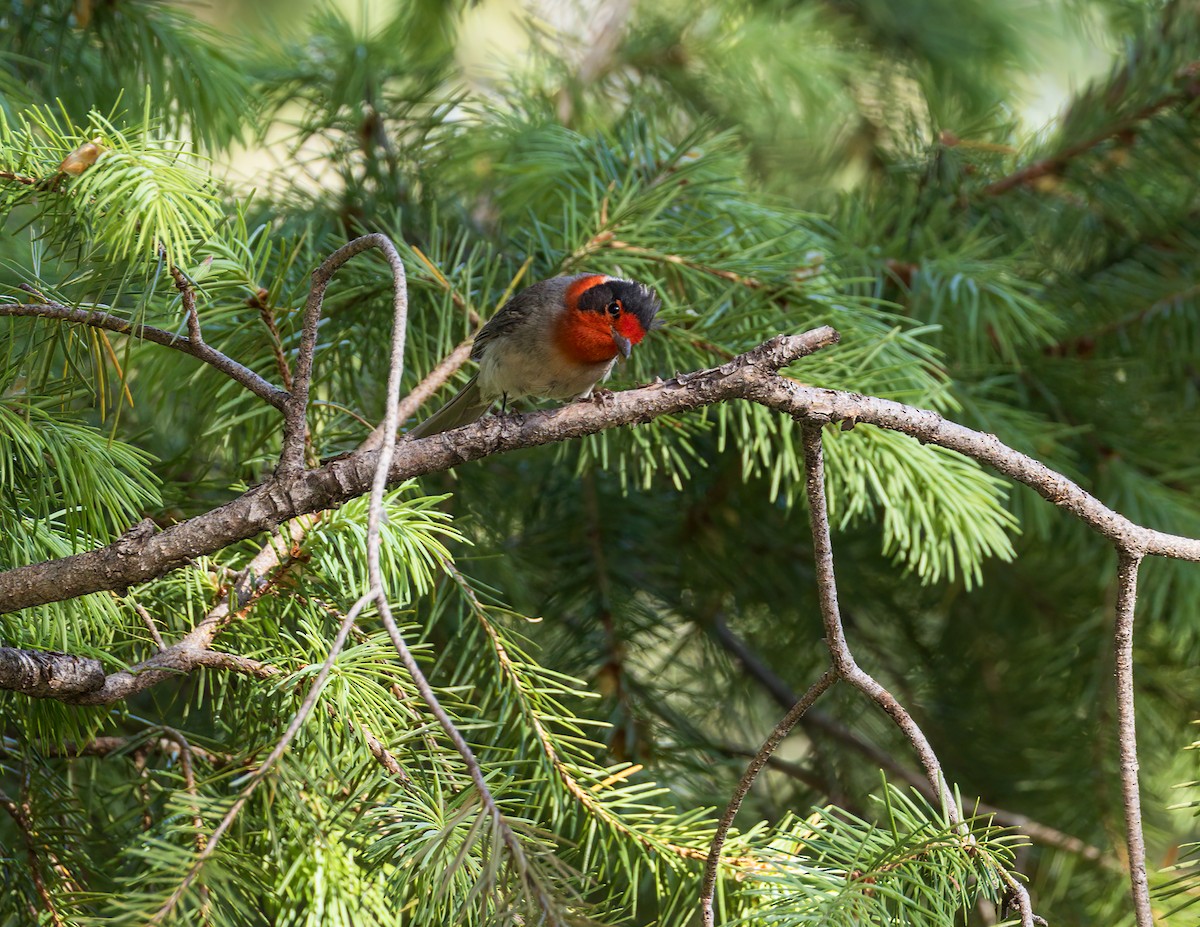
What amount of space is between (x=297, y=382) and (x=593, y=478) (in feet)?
4.46

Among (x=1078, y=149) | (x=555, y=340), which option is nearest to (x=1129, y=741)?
(x=555, y=340)

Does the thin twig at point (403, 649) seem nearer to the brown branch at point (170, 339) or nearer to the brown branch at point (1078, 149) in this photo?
the brown branch at point (170, 339)

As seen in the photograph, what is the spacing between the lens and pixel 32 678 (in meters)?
1.09

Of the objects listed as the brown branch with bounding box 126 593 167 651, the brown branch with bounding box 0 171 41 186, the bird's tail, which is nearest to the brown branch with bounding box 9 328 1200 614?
the brown branch with bounding box 126 593 167 651

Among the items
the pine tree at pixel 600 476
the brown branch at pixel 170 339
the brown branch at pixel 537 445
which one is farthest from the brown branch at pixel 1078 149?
the brown branch at pixel 170 339

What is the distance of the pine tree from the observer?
1156 millimetres

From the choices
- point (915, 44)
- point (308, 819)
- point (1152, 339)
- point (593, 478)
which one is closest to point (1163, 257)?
point (1152, 339)

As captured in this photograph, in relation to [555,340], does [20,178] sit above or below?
below

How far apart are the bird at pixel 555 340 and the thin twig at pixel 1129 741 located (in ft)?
2.96

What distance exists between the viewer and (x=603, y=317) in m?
2.08

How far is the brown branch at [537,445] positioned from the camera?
1.13m

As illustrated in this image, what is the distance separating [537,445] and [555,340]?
3.35 feet

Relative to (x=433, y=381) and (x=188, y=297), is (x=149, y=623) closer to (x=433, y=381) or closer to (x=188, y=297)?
(x=188, y=297)

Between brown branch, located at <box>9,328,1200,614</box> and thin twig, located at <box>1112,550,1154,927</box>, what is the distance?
5cm
